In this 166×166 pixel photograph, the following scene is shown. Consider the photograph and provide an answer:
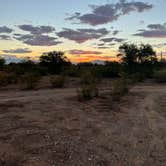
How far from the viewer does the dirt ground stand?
6.94m

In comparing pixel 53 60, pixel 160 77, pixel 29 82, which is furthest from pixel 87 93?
pixel 53 60

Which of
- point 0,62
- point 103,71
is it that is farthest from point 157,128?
point 0,62

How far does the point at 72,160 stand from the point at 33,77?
17411mm

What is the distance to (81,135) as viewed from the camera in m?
8.84

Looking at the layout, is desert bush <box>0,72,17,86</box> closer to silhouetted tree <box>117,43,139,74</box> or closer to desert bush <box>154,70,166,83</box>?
desert bush <box>154,70,166,83</box>

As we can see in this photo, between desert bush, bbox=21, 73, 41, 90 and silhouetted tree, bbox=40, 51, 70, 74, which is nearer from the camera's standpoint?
desert bush, bbox=21, 73, 41, 90

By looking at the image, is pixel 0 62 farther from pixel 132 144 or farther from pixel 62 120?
pixel 132 144

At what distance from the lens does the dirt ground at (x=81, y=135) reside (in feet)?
22.8

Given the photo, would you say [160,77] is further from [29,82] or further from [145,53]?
[29,82]

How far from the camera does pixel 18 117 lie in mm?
10883

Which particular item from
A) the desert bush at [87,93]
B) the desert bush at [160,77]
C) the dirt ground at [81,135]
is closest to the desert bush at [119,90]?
the desert bush at [87,93]

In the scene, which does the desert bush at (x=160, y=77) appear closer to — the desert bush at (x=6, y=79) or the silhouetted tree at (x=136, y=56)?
the silhouetted tree at (x=136, y=56)

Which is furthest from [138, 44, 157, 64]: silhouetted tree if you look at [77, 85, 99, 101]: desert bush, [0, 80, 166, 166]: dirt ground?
[0, 80, 166, 166]: dirt ground

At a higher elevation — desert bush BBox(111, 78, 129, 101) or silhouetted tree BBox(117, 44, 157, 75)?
silhouetted tree BBox(117, 44, 157, 75)
